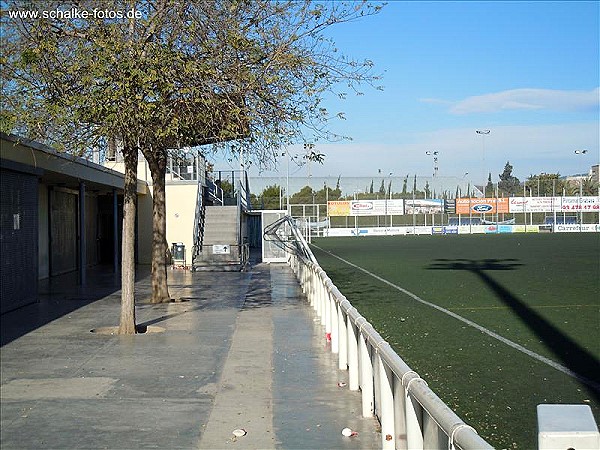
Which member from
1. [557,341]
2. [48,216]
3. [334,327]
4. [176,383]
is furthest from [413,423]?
[48,216]

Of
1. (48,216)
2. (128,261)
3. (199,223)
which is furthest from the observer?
(199,223)

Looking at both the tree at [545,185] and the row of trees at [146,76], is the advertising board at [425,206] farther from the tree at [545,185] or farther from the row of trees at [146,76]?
the row of trees at [146,76]

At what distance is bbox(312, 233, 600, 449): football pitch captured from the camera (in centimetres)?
802

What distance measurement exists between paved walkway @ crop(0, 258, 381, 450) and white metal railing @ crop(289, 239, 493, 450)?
289 mm

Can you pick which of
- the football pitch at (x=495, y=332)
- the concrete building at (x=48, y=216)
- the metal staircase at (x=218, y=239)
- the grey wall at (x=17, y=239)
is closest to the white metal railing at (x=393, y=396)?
the football pitch at (x=495, y=332)

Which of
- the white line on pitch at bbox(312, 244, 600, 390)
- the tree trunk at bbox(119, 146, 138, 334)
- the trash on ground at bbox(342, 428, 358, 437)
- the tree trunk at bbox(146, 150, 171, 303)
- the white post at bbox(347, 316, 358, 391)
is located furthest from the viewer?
the tree trunk at bbox(146, 150, 171, 303)

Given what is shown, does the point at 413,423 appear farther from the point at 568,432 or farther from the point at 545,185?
the point at 545,185

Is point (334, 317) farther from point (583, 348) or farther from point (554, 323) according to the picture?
point (554, 323)

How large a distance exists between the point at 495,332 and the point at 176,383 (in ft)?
19.2

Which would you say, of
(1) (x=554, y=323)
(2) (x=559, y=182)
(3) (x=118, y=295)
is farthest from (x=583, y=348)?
(2) (x=559, y=182)

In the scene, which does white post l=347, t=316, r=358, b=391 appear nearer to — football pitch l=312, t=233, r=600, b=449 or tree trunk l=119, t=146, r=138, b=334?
football pitch l=312, t=233, r=600, b=449

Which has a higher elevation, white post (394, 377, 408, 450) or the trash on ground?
white post (394, 377, 408, 450)

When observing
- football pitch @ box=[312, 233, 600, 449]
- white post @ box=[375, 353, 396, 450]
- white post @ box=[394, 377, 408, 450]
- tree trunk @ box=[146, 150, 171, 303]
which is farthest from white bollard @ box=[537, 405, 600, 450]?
tree trunk @ box=[146, 150, 171, 303]

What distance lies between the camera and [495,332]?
12.8 metres
